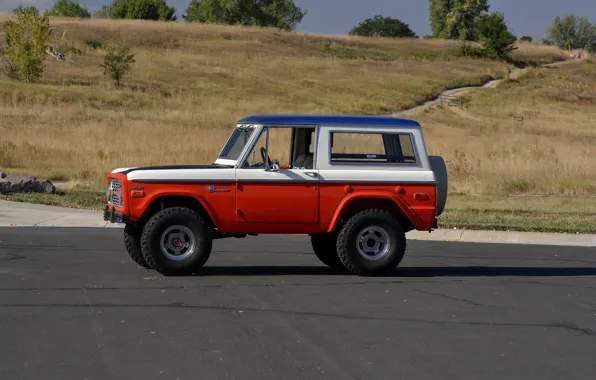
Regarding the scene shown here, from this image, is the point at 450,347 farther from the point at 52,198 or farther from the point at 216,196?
the point at 52,198

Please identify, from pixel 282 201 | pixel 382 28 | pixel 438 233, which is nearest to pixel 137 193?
pixel 282 201

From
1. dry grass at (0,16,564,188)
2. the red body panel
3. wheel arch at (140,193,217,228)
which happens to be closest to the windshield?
the red body panel

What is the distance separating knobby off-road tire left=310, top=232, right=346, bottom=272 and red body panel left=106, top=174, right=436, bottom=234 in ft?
2.97

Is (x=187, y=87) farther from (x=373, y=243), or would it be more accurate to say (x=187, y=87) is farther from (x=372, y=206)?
(x=373, y=243)

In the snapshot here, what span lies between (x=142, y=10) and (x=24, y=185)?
12337 cm

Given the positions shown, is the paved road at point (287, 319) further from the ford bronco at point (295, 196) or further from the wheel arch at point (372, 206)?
the wheel arch at point (372, 206)

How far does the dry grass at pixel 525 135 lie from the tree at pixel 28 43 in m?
25.2

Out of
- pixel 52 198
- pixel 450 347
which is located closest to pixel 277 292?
pixel 450 347

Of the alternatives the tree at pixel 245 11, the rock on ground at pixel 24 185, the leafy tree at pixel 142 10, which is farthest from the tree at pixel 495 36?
the rock on ground at pixel 24 185

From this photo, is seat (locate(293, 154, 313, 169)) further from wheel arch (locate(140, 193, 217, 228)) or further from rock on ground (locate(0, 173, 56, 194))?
rock on ground (locate(0, 173, 56, 194))

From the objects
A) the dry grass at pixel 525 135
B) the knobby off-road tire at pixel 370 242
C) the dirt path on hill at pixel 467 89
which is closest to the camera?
the knobby off-road tire at pixel 370 242

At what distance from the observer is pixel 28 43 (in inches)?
2613

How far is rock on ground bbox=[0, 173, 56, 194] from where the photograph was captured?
23.3 m

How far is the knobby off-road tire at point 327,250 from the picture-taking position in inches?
545
